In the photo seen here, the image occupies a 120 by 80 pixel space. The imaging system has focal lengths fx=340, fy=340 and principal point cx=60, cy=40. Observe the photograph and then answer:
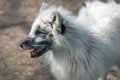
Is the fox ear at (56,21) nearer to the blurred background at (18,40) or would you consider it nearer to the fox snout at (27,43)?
the fox snout at (27,43)

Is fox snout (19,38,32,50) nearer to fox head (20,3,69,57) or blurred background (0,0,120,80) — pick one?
fox head (20,3,69,57)

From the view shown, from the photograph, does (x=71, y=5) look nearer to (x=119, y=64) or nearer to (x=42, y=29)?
(x=119, y=64)

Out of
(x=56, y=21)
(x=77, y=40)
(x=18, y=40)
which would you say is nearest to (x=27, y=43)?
(x=56, y=21)

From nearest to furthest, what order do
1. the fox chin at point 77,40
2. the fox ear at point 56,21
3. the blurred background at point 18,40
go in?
the fox ear at point 56,21 < the fox chin at point 77,40 < the blurred background at point 18,40

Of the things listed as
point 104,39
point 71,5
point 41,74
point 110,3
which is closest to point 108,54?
point 104,39

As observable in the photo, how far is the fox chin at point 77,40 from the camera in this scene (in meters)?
3.64

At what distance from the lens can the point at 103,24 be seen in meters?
4.07

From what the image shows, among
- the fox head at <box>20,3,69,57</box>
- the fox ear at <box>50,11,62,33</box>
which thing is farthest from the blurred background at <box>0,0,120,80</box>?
the fox ear at <box>50,11,62,33</box>

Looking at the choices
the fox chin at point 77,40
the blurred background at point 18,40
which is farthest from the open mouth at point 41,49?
the blurred background at point 18,40

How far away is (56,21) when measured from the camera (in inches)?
139

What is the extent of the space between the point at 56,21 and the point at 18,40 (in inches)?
82.4

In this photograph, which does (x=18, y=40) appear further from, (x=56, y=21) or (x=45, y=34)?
(x=56, y=21)

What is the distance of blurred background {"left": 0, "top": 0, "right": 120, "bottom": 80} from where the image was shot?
480 cm

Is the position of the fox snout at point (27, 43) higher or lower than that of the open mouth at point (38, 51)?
higher
